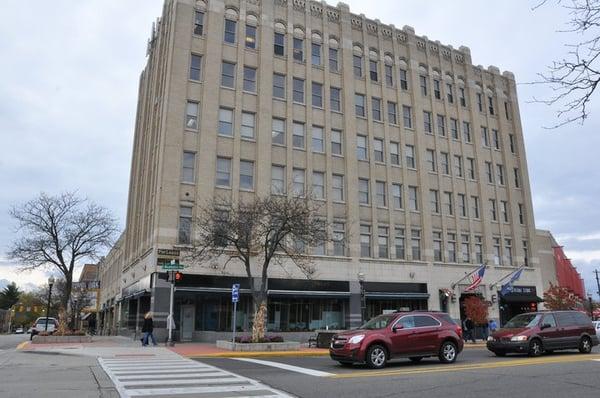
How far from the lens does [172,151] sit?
102 ft

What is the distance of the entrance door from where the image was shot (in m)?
30.5

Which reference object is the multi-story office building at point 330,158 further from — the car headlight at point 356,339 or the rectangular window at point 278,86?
the car headlight at point 356,339

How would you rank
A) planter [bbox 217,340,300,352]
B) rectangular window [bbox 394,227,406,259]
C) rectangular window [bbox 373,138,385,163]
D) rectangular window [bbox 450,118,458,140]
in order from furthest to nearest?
rectangular window [bbox 450,118,458,140], rectangular window [bbox 373,138,385,163], rectangular window [bbox 394,227,406,259], planter [bbox 217,340,300,352]

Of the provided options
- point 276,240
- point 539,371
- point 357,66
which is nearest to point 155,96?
point 357,66

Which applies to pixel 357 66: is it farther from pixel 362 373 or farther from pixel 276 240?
pixel 362 373

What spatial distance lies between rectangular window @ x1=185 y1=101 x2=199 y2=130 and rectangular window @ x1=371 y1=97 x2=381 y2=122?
13.6 metres

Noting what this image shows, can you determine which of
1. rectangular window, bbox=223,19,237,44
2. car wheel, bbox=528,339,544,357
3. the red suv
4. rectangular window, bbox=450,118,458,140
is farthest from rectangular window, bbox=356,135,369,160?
the red suv

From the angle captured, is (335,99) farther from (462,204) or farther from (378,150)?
(462,204)

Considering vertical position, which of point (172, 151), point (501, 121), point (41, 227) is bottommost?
point (41, 227)

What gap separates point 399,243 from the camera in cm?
3784

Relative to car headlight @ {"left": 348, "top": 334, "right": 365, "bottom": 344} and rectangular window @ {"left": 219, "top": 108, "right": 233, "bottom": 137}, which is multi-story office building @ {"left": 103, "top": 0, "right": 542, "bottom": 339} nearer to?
rectangular window @ {"left": 219, "top": 108, "right": 233, "bottom": 137}

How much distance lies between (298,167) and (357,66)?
10048 millimetres

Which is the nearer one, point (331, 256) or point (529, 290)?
point (331, 256)

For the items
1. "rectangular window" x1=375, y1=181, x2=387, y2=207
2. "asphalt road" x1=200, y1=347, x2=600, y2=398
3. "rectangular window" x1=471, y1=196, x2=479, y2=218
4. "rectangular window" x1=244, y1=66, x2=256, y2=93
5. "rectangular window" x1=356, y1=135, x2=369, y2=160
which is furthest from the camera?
"rectangular window" x1=471, y1=196, x2=479, y2=218
